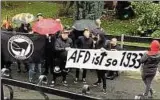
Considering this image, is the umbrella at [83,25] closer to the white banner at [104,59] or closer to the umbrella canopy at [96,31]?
the umbrella canopy at [96,31]

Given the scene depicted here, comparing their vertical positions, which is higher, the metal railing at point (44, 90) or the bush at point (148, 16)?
the bush at point (148, 16)

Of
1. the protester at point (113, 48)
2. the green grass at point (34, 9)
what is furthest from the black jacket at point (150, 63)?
the green grass at point (34, 9)

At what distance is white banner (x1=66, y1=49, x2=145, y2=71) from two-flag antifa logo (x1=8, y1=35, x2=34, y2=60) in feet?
3.52

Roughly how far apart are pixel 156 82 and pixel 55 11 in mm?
14866

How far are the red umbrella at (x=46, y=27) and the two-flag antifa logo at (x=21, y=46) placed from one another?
0.39m

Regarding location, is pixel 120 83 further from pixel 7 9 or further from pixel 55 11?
pixel 7 9

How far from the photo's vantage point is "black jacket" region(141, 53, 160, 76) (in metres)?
12.3

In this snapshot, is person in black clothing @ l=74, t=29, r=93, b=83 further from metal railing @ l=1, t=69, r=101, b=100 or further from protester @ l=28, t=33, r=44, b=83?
metal railing @ l=1, t=69, r=101, b=100

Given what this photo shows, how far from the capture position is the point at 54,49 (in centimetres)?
1359

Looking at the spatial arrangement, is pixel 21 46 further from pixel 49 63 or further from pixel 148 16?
pixel 148 16

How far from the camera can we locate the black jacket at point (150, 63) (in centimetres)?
1230

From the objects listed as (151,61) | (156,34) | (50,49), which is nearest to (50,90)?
(50,49)

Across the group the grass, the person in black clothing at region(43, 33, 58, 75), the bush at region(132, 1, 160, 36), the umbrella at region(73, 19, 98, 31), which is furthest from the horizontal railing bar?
the bush at region(132, 1, 160, 36)

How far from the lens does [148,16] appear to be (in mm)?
20984
